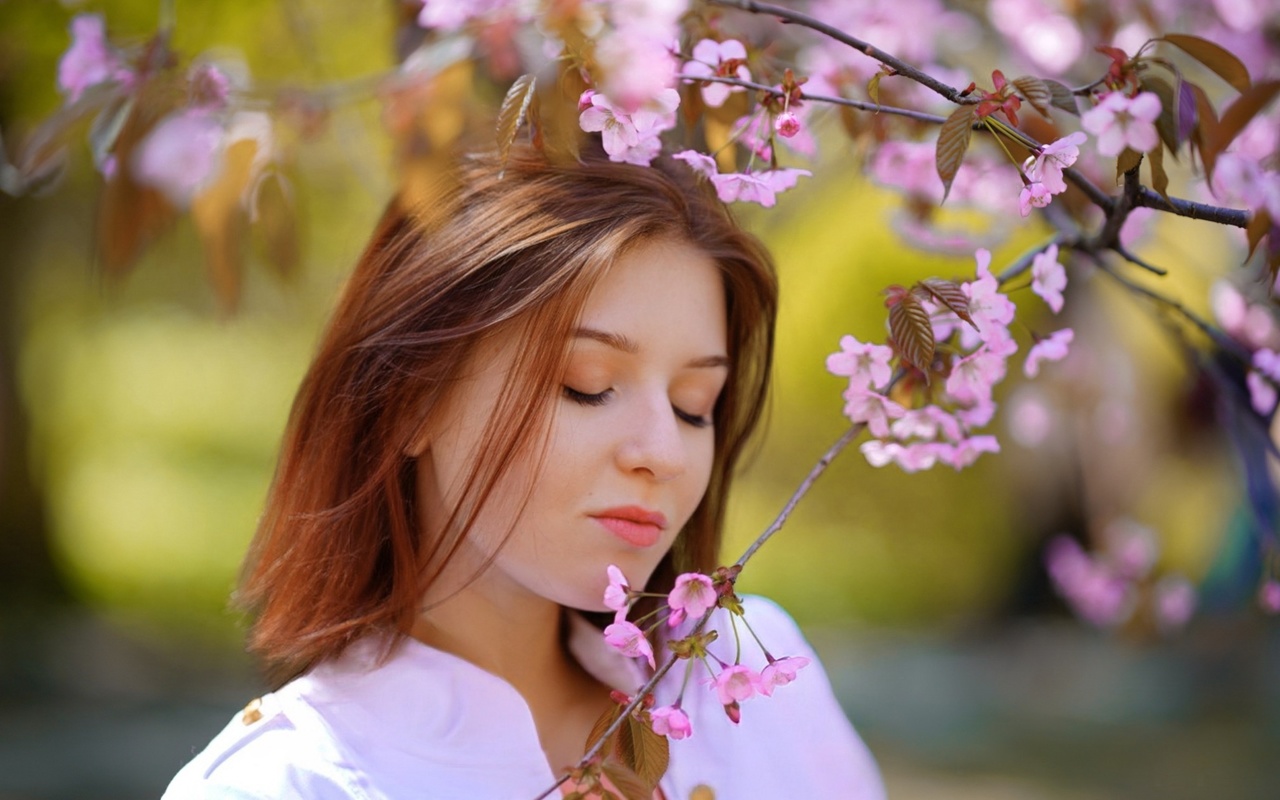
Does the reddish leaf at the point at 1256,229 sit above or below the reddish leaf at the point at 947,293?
above

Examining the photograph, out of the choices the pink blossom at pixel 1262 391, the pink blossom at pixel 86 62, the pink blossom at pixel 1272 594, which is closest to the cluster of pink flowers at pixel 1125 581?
the pink blossom at pixel 1272 594

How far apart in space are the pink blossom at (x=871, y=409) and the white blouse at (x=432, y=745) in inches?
12.6

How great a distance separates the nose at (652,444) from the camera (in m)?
1.21

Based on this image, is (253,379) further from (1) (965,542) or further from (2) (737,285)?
(2) (737,285)

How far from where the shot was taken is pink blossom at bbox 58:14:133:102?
59.3 inches

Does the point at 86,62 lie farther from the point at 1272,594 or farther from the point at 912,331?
the point at 1272,594

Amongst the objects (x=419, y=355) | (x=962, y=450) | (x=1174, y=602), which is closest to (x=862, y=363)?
(x=962, y=450)

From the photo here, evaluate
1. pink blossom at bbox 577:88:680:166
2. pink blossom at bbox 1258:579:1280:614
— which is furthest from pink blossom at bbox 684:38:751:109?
pink blossom at bbox 1258:579:1280:614

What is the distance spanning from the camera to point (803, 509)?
10391 millimetres

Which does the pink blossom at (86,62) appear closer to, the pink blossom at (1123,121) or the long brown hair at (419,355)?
the long brown hair at (419,355)

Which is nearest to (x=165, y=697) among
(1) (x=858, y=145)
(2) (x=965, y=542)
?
(2) (x=965, y=542)

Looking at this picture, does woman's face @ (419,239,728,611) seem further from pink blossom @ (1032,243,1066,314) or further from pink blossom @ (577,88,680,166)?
pink blossom @ (1032,243,1066,314)

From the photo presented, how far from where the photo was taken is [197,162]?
1537 mm

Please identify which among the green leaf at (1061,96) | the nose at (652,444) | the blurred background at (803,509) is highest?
the green leaf at (1061,96)
